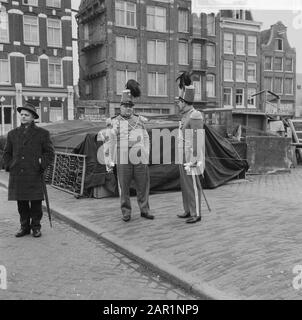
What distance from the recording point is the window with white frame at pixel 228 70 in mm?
44328

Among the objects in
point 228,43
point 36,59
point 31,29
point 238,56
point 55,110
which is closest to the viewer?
point 31,29

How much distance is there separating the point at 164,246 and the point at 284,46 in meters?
50.0

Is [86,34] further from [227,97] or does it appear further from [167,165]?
[167,165]

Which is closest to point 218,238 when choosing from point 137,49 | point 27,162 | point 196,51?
point 27,162

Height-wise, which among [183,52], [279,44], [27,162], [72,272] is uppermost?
[279,44]

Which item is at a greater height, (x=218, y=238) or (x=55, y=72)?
(x=55, y=72)

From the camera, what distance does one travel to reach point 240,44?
1783 inches

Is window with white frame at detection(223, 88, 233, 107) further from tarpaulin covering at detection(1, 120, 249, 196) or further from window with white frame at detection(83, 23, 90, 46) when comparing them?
tarpaulin covering at detection(1, 120, 249, 196)

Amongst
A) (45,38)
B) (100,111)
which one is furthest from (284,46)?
(45,38)

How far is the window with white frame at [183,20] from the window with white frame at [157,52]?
2522 millimetres

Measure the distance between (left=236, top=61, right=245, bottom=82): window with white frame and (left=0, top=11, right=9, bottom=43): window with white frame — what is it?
2369 centimetres

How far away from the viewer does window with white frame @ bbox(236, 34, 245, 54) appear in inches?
1769

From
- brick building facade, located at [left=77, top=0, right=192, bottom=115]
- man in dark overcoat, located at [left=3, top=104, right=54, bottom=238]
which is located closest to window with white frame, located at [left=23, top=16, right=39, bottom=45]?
brick building facade, located at [left=77, top=0, right=192, bottom=115]

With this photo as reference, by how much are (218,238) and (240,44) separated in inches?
1686
